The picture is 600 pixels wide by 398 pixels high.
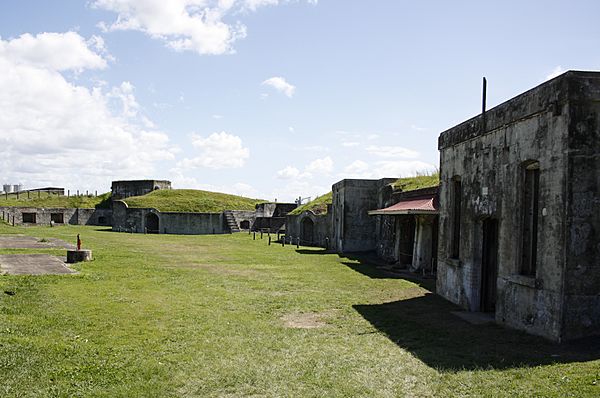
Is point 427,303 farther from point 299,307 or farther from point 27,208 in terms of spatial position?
point 27,208

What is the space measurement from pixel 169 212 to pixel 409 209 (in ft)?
101

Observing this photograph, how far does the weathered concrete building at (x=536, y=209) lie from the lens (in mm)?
8617

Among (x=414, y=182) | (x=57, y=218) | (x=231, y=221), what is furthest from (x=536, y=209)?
(x=57, y=218)

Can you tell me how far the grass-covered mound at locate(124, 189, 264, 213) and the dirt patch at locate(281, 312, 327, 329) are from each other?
35958 mm

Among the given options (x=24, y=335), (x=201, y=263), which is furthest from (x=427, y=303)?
(x=201, y=263)

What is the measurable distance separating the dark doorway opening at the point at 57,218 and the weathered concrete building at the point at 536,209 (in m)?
47.9

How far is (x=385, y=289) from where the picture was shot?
15.5m

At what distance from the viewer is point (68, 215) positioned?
52906mm

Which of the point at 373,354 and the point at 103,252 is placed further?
the point at 103,252

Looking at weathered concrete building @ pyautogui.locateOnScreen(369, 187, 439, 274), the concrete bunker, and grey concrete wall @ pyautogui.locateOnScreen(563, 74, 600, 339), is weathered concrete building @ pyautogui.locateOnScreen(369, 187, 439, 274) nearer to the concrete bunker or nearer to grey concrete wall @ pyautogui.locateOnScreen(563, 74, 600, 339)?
grey concrete wall @ pyautogui.locateOnScreen(563, 74, 600, 339)

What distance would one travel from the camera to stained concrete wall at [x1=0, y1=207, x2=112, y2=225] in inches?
1922

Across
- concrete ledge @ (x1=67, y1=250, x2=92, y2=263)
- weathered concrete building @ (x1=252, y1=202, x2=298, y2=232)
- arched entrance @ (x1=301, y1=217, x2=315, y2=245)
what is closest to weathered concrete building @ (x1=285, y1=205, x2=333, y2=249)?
arched entrance @ (x1=301, y1=217, x2=315, y2=245)

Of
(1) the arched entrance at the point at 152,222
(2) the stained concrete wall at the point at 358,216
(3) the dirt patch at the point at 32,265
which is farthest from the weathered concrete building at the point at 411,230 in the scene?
(1) the arched entrance at the point at 152,222

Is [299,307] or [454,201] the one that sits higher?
[454,201]
